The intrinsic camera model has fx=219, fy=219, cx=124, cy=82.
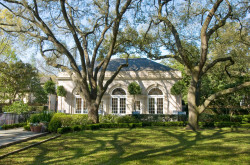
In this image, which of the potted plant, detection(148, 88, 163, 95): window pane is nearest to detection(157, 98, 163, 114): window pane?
detection(148, 88, 163, 95): window pane

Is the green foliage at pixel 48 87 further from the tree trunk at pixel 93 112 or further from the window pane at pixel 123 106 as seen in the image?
the tree trunk at pixel 93 112

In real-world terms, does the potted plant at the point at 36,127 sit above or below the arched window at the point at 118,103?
below

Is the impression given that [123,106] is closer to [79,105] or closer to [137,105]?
[137,105]

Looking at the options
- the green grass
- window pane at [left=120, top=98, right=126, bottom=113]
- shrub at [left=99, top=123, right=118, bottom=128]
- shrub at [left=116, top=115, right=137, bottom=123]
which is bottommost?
the green grass

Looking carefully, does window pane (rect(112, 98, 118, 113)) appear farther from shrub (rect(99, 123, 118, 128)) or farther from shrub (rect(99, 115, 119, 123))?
shrub (rect(99, 123, 118, 128))

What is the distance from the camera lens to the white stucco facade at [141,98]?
21766mm

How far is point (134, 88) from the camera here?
20734 mm

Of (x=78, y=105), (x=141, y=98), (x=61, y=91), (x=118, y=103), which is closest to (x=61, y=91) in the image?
(x=61, y=91)

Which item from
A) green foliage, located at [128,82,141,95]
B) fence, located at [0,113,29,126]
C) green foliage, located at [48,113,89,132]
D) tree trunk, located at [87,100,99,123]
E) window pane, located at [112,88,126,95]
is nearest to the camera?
green foliage, located at [48,113,89,132]

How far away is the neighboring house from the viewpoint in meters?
21.8

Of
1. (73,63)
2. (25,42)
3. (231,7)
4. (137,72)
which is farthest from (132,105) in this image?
(231,7)

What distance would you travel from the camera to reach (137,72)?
22.6m

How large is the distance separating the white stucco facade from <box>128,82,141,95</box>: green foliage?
99 centimetres

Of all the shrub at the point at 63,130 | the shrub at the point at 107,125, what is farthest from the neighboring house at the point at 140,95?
the shrub at the point at 63,130
